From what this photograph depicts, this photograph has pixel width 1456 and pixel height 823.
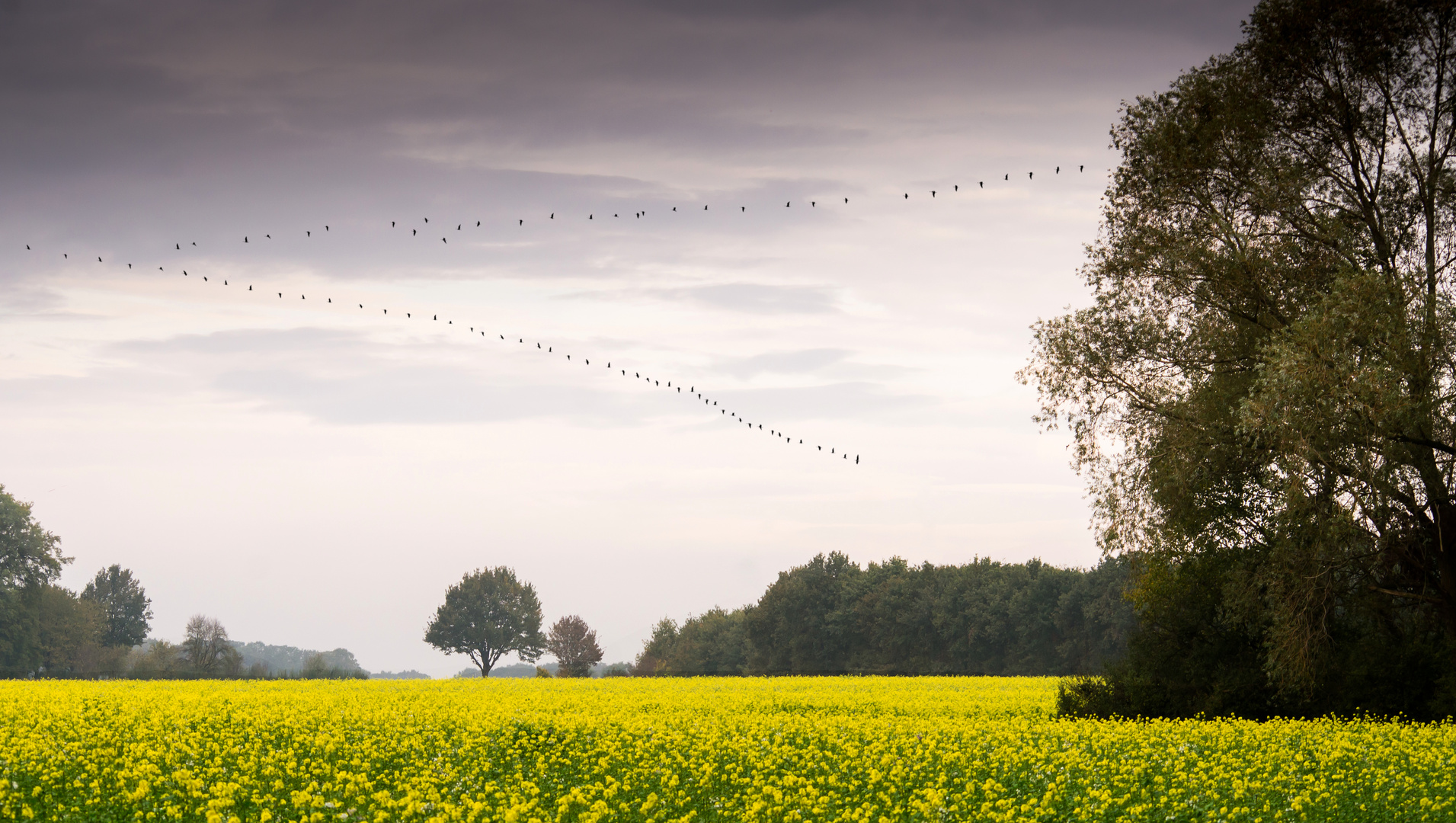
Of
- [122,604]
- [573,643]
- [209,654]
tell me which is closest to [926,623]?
[573,643]

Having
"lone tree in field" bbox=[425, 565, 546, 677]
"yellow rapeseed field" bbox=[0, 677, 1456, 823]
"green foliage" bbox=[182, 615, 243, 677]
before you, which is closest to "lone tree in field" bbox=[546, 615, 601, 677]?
"lone tree in field" bbox=[425, 565, 546, 677]

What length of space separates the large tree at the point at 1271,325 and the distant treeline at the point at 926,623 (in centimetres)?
4729

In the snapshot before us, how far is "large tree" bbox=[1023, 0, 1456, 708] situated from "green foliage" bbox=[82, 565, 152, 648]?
130m

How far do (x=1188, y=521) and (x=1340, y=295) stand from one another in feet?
23.5

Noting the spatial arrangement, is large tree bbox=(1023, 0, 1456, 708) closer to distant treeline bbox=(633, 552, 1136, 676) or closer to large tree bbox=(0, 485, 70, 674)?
distant treeline bbox=(633, 552, 1136, 676)

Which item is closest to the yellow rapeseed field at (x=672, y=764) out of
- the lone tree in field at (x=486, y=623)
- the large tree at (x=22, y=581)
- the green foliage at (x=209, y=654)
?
the green foliage at (x=209, y=654)

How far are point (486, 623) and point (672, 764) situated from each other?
107 metres

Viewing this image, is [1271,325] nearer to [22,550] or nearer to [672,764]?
[672,764]

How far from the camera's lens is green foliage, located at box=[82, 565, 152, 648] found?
415ft

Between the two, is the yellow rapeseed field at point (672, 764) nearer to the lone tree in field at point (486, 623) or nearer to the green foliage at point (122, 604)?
the lone tree in field at point (486, 623)

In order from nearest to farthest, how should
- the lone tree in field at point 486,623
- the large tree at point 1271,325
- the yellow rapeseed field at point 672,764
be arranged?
1. the yellow rapeseed field at point 672,764
2. the large tree at point 1271,325
3. the lone tree in field at point 486,623

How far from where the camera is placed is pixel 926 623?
9162 cm

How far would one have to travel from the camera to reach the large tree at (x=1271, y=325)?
24578 millimetres

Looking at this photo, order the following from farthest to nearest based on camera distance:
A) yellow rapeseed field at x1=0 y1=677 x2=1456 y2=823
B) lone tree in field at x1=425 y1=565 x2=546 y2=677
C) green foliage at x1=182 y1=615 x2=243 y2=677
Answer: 1. lone tree in field at x1=425 y1=565 x2=546 y2=677
2. green foliage at x1=182 y1=615 x2=243 y2=677
3. yellow rapeseed field at x1=0 y1=677 x2=1456 y2=823
